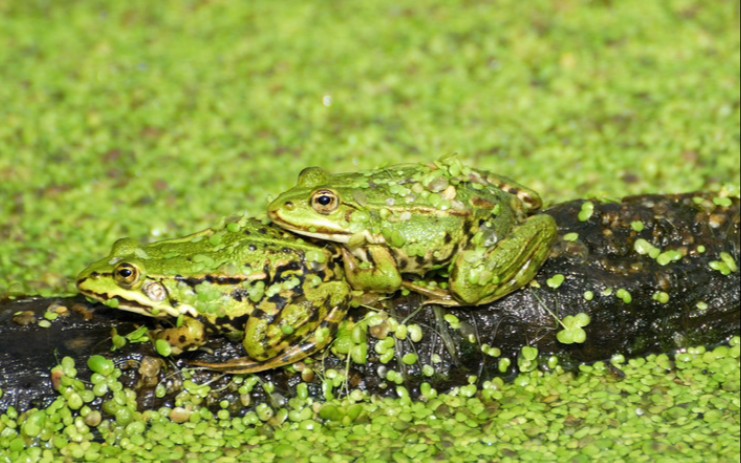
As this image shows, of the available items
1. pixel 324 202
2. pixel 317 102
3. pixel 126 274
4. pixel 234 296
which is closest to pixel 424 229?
pixel 324 202

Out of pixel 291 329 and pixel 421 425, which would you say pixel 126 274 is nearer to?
pixel 291 329

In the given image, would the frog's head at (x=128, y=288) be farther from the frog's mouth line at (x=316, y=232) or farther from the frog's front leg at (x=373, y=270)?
the frog's front leg at (x=373, y=270)

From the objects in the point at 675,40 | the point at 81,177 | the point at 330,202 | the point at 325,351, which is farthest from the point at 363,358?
the point at 675,40

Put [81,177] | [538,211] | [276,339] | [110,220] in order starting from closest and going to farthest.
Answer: [276,339] → [538,211] → [110,220] → [81,177]

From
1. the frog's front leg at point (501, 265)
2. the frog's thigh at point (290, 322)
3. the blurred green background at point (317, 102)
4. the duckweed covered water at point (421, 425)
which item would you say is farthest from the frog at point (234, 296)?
the blurred green background at point (317, 102)

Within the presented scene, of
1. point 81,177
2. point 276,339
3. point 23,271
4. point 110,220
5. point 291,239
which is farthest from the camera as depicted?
point 81,177

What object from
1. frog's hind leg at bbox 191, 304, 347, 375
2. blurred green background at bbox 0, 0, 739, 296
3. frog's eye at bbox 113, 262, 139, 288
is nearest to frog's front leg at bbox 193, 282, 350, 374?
frog's hind leg at bbox 191, 304, 347, 375

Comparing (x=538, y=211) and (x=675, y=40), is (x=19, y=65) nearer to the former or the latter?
(x=538, y=211)
